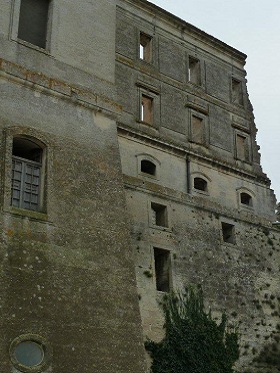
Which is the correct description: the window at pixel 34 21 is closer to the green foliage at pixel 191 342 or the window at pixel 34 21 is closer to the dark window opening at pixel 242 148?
the green foliage at pixel 191 342

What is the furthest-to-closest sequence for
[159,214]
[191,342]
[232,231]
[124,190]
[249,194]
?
[249,194], [232,231], [159,214], [191,342], [124,190]

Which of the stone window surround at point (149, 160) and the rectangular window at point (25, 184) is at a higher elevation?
the stone window surround at point (149, 160)

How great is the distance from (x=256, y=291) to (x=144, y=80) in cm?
850

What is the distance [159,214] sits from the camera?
2089cm

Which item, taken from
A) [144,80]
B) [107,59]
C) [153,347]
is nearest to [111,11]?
[107,59]

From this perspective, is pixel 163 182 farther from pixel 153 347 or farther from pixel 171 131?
pixel 153 347

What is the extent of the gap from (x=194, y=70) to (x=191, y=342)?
11.6 m

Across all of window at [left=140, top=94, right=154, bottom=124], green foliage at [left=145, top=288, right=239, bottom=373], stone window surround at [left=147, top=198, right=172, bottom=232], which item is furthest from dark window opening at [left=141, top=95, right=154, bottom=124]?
green foliage at [left=145, top=288, right=239, bottom=373]

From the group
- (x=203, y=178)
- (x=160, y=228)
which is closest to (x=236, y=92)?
(x=203, y=178)

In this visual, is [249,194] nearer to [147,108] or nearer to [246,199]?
[246,199]

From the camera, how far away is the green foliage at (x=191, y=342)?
17922 millimetres

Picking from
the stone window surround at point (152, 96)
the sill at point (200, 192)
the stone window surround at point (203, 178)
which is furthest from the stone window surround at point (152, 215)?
the stone window surround at point (152, 96)

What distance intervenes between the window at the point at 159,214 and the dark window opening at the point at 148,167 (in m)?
1.36

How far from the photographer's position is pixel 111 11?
19.3 metres
